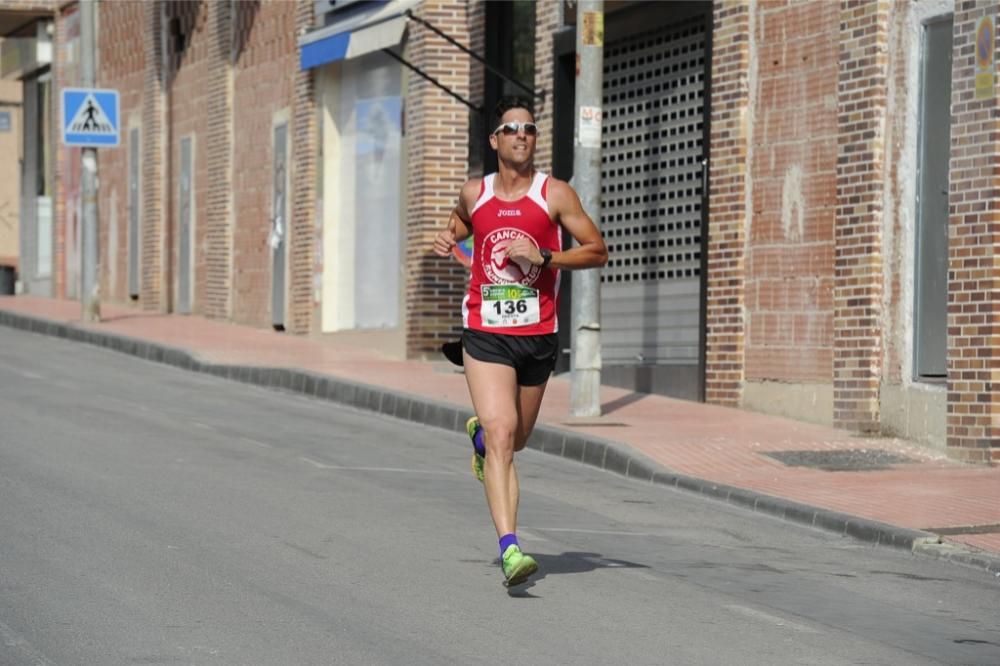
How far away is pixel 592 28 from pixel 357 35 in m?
8.92

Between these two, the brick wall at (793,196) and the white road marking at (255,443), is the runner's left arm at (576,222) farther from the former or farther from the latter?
the brick wall at (793,196)

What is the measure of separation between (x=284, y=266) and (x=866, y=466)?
52.2 feet

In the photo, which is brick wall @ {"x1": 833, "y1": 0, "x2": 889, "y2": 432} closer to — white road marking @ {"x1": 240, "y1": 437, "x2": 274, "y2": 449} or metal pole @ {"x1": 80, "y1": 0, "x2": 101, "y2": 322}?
white road marking @ {"x1": 240, "y1": 437, "x2": 274, "y2": 449}

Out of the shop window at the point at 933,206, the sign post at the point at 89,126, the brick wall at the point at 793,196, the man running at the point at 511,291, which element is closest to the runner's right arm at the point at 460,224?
the man running at the point at 511,291

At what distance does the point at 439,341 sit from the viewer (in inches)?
945

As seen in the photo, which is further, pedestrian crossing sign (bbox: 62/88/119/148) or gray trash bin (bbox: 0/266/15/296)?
gray trash bin (bbox: 0/266/15/296)

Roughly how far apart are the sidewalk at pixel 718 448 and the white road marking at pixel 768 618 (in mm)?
2346

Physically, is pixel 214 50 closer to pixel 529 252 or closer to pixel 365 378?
pixel 365 378

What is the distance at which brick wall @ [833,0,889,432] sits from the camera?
52.9 feet

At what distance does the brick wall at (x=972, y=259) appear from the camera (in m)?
14.6

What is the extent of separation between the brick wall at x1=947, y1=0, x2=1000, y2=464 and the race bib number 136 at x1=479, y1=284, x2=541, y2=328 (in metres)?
6.64

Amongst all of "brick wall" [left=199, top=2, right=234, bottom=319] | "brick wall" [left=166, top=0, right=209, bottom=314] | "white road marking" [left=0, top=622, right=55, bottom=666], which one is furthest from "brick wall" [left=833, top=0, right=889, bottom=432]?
"brick wall" [left=166, top=0, right=209, bottom=314]

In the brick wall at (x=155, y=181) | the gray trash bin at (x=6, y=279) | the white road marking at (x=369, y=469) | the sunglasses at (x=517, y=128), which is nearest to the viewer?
the sunglasses at (x=517, y=128)

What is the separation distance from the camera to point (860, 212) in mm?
16281
